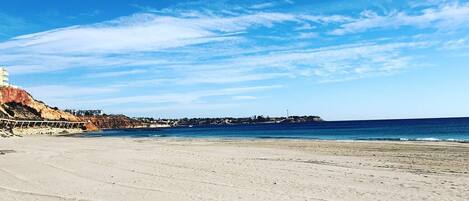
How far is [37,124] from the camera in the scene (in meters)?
A: 107

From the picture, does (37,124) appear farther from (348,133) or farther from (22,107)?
Result: (348,133)

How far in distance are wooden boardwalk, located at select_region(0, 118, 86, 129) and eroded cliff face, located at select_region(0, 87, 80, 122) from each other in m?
2.22

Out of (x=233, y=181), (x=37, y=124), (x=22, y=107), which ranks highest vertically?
(x=22, y=107)

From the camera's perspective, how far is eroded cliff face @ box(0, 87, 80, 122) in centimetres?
10725

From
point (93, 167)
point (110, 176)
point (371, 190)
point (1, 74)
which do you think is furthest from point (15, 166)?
point (1, 74)

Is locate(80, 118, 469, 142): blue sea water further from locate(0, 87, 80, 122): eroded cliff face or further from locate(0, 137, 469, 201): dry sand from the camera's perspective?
locate(0, 137, 469, 201): dry sand

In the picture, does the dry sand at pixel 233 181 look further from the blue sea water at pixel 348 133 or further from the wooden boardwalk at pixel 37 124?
the wooden boardwalk at pixel 37 124

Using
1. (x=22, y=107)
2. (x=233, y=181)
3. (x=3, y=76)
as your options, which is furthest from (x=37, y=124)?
(x=233, y=181)

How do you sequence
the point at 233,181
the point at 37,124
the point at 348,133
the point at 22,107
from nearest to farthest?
the point at 233,181
the point at 348,133
the point at 37,124
the point at 22,107

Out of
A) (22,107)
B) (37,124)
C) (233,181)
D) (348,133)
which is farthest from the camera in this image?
(22,107)

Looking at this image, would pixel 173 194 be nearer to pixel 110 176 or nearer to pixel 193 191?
pixel 193 191

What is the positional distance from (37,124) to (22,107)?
431 inches

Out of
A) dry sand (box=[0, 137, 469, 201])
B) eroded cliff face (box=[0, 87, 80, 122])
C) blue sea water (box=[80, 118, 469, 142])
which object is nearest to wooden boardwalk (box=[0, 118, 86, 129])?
eroded cliff face (box=[0, 87, 80, 122])

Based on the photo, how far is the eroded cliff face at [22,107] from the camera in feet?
A: 352
